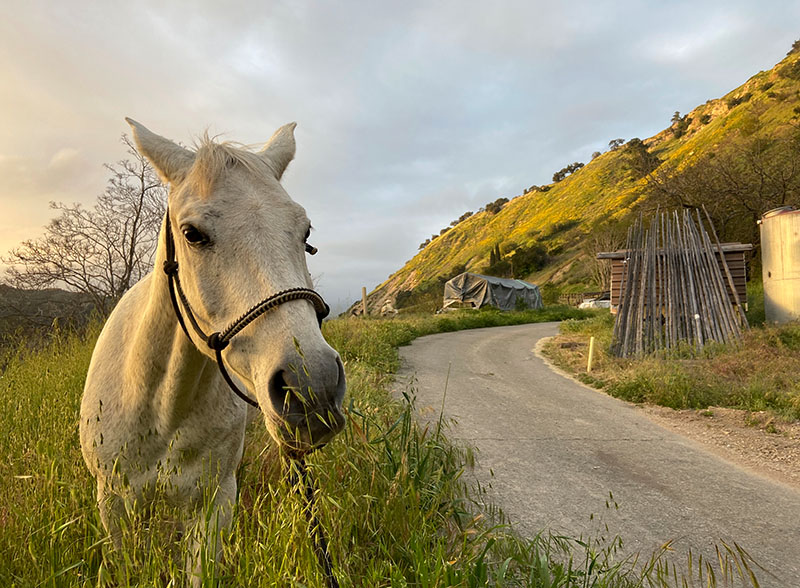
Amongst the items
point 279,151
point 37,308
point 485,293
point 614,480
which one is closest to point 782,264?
point 614,480

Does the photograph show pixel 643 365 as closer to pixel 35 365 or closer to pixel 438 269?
pixel 35 365

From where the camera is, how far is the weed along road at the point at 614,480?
326 centimetres

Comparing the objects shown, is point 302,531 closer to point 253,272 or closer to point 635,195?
point 253,272

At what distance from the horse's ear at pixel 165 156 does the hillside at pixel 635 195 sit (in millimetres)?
22846

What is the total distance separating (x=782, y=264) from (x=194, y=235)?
1411 cm

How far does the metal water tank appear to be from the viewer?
10391 millimetres

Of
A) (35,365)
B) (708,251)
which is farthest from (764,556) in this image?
(708,251)

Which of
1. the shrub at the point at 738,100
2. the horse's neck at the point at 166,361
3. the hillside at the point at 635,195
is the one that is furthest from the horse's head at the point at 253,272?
the shrub at the point at 738,100

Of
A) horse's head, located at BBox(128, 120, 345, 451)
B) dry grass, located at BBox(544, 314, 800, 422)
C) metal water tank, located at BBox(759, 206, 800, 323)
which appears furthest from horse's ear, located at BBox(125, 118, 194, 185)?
metal water tank, located at BBox(759, 206, 800, 323)

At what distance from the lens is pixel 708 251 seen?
1013 centimetres

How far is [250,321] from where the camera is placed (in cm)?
143

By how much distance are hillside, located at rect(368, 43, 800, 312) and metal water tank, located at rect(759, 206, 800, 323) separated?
342 inches

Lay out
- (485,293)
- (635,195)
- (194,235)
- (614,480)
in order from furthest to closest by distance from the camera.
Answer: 1. (635,195)
2. (485,293)
3. (614,480)
4. (194,235)

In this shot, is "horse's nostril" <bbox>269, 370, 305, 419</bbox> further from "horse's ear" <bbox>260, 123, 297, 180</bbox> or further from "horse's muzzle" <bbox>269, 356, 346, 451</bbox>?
"horse's ear" <bbox>260, 123, 297, 180</bbox>
